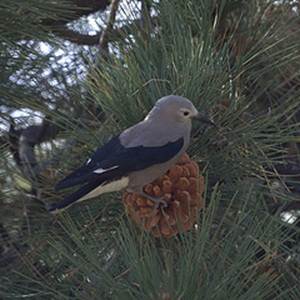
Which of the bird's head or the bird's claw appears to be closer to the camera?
the bird's claw

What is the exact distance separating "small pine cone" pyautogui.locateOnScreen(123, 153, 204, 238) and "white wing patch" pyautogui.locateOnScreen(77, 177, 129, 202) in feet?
0.20

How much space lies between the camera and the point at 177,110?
62.5 inches

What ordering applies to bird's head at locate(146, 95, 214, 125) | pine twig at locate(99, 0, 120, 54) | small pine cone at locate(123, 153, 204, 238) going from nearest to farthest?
1. small pine cone at locate(123, 153, 204, 238)
2. bird's head at locate(146, 95, 214, 125)
3. pine twig at locate(99, 0, 120, 54)

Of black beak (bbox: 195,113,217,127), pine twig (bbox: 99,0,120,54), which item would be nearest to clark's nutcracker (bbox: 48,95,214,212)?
black beak (bbox: 195,113,217,127)

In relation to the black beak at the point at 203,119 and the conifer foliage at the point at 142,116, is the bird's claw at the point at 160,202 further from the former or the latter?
the black beak at the point at 203,119

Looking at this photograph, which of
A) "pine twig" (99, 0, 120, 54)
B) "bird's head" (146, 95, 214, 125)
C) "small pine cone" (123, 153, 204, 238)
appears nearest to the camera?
"small pine cone" (123, 153, 204, 238)

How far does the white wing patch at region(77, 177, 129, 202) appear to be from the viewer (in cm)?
154

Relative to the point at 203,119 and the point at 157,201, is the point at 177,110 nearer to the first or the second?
the point at 203,119

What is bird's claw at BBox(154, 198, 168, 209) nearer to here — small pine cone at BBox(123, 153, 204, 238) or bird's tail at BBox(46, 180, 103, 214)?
small pine cone at BBox(123, 153, 204, 238)

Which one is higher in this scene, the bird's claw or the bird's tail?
the bird's tail

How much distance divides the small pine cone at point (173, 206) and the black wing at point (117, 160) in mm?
68

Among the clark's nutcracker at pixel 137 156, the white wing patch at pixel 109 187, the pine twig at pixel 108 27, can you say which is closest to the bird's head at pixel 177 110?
A: the clark's nutcracker at pixel 137 156

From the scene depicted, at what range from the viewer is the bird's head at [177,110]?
1.57 metres

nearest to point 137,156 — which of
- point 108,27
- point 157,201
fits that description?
point 157,201
